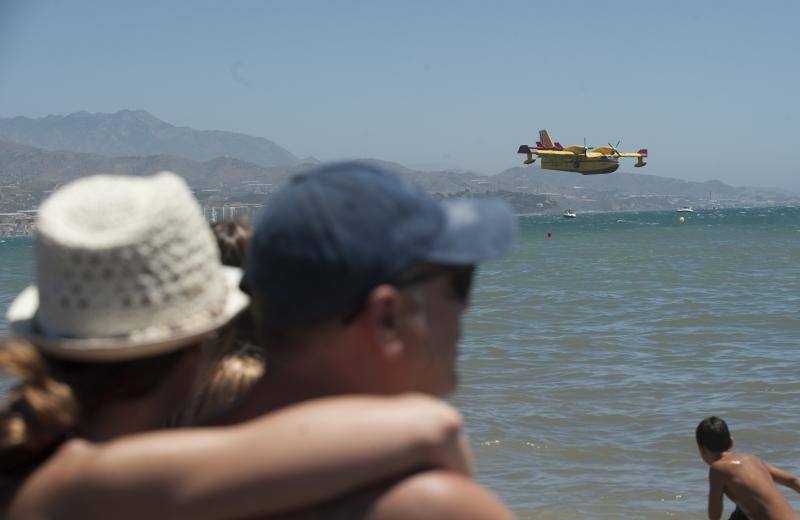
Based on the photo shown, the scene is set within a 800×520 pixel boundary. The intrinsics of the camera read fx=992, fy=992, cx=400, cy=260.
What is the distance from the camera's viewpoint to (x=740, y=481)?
18.5 ft

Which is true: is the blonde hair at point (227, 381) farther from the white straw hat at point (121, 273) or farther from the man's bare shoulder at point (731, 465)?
the man's bare shoulder at point (731, 465)

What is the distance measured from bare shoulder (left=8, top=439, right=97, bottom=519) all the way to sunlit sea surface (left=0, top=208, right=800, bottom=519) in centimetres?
571

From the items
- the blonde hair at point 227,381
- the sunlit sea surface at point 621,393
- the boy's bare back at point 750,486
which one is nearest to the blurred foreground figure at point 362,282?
the blonde hair at point 227,381

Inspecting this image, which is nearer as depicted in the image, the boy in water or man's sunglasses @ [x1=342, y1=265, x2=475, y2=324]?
man's sunglasses @ [x1=342, y1=265, x2=475, y2=324]

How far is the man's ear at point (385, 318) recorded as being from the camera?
52.7 inches

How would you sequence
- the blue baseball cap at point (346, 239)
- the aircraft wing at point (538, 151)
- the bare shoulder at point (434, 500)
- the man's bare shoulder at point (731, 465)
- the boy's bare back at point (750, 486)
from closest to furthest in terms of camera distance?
the bare shoulder at point (434, 500)
the blue baseball cap at point (346, 239)
the boy's bare back at point (750, 486)
the man's bare shoulder at point (731, 465)
the aircraft wing at point (538, 151)

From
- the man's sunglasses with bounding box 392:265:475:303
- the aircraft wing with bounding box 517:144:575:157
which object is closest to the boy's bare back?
the man's sunglasses with bounding box 392:265:475:303

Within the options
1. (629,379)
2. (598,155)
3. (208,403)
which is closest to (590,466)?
(629,379)

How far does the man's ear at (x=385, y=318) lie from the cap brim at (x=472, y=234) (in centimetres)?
8

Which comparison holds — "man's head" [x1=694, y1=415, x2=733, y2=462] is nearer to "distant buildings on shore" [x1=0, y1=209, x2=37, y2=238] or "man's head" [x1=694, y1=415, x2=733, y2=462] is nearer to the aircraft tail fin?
the aircraft tail fin

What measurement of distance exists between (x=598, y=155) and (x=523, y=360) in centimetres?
6248

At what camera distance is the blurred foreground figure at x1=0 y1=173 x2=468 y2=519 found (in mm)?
1250

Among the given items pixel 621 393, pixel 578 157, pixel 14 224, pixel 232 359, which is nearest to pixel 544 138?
pixel 578 157

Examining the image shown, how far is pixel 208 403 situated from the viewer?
229 centimetres
